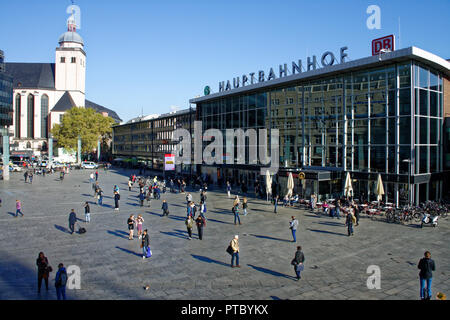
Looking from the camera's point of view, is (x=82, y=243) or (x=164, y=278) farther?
(x=82, y=243)

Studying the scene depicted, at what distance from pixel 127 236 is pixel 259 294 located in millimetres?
10835

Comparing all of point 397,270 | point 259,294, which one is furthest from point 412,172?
point 259,294

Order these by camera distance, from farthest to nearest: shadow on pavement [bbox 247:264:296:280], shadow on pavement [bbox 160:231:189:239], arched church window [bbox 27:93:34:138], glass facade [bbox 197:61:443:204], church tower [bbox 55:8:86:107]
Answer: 1. church tower [bbox 55:8:86:107]
2. arched church window [bbox 27:93:34:138]
3. glass facade [bbox 197:61:443:204]
4. shadow on pavement [bbox 160:231:189:239]
5. shadow on pavement [bbox 247:264:296:280]

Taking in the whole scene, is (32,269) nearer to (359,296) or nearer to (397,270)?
(359,296)

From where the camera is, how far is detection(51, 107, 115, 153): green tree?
315 feet

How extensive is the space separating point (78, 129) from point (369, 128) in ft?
282

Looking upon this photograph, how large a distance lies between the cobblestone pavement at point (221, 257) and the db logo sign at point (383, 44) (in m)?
14.8

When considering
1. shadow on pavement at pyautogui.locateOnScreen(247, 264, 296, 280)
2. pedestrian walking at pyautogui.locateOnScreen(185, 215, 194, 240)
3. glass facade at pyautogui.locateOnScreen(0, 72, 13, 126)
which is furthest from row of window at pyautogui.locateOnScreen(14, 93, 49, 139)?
shadow on pavement at pyautogui.locateOnScreen(247, 264, 296, 280)

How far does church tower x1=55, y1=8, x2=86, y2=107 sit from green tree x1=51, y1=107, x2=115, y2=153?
1239 inches

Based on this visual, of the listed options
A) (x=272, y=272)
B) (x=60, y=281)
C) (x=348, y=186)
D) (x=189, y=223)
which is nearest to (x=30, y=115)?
(x=348, y=186)

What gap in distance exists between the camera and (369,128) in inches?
1195

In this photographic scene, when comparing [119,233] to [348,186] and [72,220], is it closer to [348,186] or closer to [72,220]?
[72,220]

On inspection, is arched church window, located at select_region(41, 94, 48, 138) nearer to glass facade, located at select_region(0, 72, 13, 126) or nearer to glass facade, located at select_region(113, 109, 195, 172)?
glass facade, located at select_region(113, 109, 195, 172)
